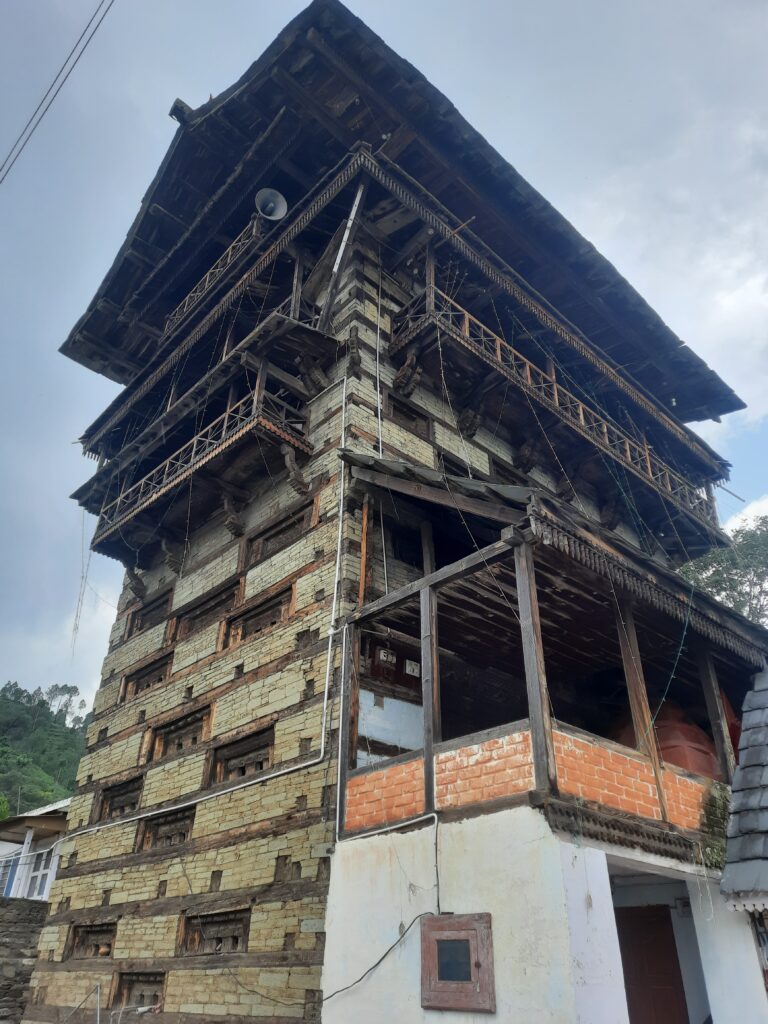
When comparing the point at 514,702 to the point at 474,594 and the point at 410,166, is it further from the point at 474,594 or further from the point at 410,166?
the point at 410,166

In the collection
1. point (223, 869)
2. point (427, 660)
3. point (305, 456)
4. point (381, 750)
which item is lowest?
point (223, 869)

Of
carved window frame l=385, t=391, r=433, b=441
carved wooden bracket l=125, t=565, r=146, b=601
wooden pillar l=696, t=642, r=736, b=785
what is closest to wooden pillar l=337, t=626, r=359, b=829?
wooden pillar l=696, t=642, r=736, b=785

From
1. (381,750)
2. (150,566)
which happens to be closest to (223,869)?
(381,750)

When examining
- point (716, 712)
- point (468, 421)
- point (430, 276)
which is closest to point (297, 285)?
point (430, 276)

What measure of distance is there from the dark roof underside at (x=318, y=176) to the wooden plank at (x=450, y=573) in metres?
11.2

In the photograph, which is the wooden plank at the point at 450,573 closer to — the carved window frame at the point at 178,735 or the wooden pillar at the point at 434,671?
the wooden pillar at the point at 434,671

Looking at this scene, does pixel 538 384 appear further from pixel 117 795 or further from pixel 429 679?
pixel 117 795

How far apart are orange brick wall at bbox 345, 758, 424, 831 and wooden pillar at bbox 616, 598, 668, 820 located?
2.54 meters

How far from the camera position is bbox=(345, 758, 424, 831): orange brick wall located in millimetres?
7344

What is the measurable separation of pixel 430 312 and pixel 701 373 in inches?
464

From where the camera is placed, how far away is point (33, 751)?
61031mm

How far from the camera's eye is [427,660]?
799cm

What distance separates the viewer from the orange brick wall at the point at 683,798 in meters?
7.76

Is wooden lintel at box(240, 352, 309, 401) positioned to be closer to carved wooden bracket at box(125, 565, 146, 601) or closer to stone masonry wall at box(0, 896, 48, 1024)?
carved wooden bracket at box(125, 565, 146, 601)
